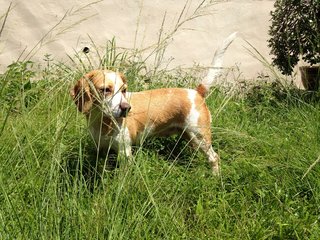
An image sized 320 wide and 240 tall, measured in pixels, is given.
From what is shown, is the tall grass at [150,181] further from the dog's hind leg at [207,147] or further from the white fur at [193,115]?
the white fur at [193,115]

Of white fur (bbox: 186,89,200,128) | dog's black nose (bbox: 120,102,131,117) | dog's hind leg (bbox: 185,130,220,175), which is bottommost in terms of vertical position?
dog's hind leg (bbox: 185,130,220,175)

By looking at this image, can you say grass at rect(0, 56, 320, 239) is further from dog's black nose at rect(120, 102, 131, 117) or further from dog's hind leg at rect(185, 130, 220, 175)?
dog's black nose at rect(120, 102, 131, 117)

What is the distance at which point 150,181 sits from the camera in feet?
10.1

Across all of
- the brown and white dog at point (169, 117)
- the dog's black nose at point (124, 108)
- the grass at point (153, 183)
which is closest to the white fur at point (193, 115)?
the brown and white dog at point (169, 117)

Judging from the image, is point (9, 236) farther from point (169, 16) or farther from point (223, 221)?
point (169, 16)

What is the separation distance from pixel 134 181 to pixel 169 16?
19.0ft

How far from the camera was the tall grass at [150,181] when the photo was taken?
216 centimetres

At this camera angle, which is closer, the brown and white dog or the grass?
the grass

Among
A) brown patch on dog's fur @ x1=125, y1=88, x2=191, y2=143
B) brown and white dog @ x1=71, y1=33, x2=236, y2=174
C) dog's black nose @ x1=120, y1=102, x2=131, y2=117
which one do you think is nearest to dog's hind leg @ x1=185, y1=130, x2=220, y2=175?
brown and white dog @ x1=71, y1=33, x2=236, y2=174

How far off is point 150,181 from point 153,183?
0.04 meters

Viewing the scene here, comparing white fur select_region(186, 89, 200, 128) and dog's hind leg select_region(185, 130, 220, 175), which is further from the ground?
white fur select_region(186, 89, 200, 128)

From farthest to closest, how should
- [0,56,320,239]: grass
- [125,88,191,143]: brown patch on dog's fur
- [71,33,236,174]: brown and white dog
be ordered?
[125,88,191,143]: brown patch on dog's fur
[71,33,236,174]: brown and white dog
[0,56,320,239]: grass

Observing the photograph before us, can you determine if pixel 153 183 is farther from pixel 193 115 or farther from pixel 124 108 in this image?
pixel 193 115

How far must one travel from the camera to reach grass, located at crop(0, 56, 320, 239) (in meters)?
2.16
